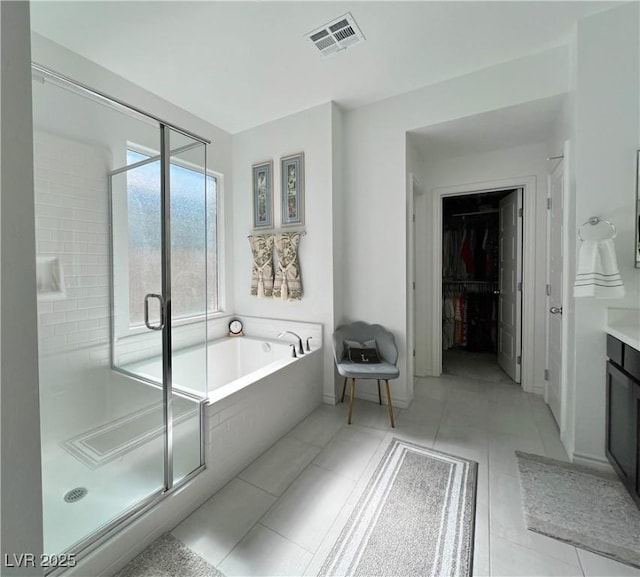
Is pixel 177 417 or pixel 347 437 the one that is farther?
pixel 347 437

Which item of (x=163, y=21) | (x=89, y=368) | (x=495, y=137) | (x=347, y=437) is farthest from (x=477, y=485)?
(x=163, y=21)

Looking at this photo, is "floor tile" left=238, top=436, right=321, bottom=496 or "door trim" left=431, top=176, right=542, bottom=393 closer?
"floor tile" left=238, top=436, right=321, bottom=496

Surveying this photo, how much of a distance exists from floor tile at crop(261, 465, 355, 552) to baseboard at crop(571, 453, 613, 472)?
1.46 meters

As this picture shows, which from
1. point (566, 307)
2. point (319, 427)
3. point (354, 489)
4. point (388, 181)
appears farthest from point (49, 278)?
point (566, 307)

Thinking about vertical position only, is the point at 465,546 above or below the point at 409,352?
below

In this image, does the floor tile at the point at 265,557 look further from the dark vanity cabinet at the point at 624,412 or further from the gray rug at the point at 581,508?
the dark vanity cabinet at the point at 624,412

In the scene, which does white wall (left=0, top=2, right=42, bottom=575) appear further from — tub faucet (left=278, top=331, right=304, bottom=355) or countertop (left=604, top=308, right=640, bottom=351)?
countertop (left=604, top=308, right=640, bottom=351)

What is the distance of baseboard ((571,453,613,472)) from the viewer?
1727 mm

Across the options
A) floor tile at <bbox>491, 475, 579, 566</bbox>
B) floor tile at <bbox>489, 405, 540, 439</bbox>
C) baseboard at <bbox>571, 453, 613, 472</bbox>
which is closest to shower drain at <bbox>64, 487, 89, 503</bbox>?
floor tile at <bbox>491, 475, 579, 566</bbox>

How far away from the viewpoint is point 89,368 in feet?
6.12

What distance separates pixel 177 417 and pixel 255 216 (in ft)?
6.84

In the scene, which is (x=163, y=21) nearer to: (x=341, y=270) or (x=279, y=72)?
(x=279, y=72)

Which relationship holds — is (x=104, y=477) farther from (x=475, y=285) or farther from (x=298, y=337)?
(x=475, y=285)

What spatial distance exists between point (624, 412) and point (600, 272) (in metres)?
0.76
